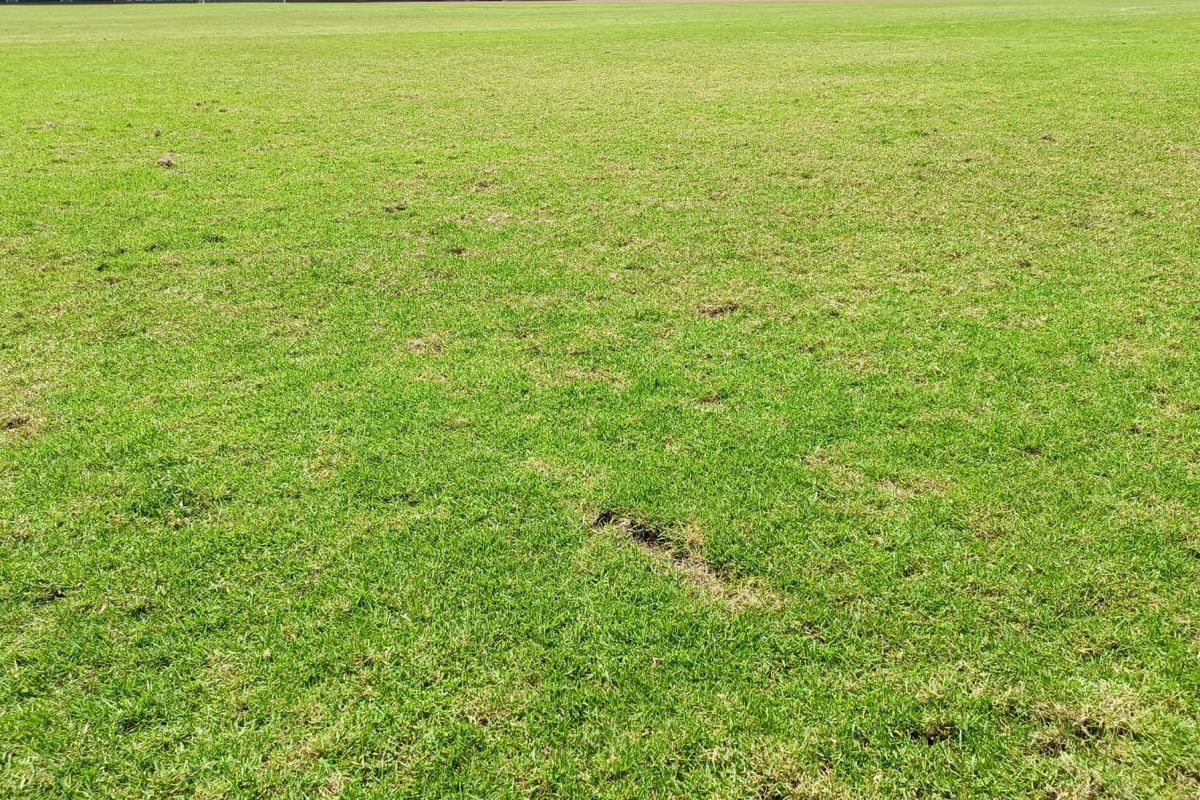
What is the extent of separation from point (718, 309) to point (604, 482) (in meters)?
2.47

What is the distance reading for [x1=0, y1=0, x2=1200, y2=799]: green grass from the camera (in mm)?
2842

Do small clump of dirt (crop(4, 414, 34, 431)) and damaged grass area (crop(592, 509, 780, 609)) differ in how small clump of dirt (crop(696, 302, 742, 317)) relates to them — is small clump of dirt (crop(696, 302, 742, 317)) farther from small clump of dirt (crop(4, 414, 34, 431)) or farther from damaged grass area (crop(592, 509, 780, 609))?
small clump of dirt (crop(4, 414, 34, 431))

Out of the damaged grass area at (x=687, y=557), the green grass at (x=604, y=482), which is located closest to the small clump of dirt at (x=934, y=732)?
the green grass at (x=604, y=482)

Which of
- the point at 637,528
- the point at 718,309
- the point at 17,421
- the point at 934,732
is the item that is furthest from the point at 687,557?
the point at 17,421

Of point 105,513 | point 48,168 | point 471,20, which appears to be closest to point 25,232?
point 48,168

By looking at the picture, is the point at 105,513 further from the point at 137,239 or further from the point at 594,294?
the point at 137,239

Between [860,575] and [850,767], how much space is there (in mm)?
1002

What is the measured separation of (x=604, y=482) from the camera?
416 cm

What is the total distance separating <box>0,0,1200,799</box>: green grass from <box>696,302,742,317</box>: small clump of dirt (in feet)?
0.13

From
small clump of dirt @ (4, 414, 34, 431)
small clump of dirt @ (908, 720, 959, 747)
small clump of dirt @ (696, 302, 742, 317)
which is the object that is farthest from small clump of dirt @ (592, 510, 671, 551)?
small clump of dirt @ (4, 414, 34, 431)

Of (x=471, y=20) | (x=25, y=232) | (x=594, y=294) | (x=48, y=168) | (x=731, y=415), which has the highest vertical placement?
(x=471, y=20)

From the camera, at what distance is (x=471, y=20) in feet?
121

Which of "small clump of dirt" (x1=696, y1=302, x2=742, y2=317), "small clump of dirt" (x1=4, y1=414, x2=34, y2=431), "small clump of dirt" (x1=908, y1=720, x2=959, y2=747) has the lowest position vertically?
"small clump of dirt" (x1=908, y1=720, x2=959, y2=747)

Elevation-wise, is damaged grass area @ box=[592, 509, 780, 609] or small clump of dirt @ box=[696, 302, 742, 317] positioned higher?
small clump of dirt @ box=[696, 302, 742, 317]
